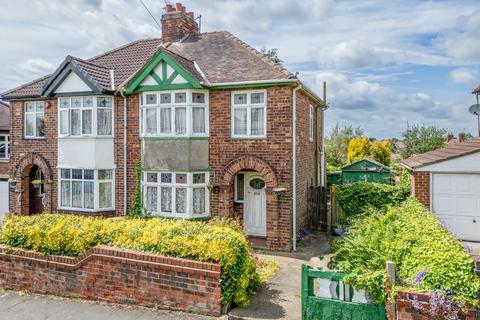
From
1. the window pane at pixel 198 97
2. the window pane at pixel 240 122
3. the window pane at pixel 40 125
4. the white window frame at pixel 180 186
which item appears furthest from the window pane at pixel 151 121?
the window pane at pixel 40 125

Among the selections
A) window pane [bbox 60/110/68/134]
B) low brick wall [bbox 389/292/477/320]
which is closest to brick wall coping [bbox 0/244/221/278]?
low brick wall [bbox 389/292/477/320]

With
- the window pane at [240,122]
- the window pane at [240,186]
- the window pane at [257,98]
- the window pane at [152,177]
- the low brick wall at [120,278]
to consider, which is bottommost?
the low brick wall at [120,278]

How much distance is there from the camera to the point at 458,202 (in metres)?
12.5

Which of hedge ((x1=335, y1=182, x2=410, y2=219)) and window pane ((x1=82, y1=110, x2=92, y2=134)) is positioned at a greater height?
window pane ((x1=82, y1=110, x2=92, y2=134))

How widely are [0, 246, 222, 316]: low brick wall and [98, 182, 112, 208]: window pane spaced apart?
593 centimetres

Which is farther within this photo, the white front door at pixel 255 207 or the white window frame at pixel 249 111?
the white front door at pixel 255 207

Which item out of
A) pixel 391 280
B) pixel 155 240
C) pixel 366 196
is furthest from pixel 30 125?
pixel 391 280

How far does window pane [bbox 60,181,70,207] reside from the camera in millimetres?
15477

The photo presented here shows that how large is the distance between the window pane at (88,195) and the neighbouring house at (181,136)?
0.13 ft

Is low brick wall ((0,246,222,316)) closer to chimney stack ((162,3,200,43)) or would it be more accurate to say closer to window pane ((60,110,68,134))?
window pane ((60,110,68,134))

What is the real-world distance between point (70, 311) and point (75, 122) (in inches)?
363

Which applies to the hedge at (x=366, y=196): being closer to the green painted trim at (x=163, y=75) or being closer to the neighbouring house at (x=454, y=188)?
the neighbouring house at (x=454, y=188)

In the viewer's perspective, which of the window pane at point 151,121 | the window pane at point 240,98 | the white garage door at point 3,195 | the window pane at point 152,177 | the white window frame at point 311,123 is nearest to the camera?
the window pane at point 240,98

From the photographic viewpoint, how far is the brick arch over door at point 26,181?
15875 mm
